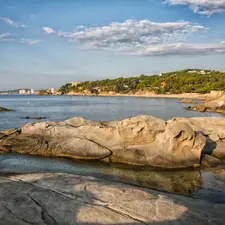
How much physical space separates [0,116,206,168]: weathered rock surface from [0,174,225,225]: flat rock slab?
32.5ft

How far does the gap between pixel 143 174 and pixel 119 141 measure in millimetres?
4905

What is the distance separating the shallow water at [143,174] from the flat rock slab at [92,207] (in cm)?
484

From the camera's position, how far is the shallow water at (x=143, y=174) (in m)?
16.0

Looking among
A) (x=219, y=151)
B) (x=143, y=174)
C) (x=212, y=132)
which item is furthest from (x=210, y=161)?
(x=143, y=174)

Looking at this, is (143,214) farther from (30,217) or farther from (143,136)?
(143,136)

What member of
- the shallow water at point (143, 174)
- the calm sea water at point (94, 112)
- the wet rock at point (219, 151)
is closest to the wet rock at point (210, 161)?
the shallow water at point (143, 174)

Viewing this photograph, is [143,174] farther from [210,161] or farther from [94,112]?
[94,112]

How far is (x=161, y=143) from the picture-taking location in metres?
21.7

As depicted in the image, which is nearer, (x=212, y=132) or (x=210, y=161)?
(x=210, y=161)

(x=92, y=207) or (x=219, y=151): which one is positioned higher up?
(x=92, y=207)

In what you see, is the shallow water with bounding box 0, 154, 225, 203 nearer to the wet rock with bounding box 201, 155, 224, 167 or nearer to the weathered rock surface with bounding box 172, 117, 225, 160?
the wet rock with bounding box 201, 155, 224, 167

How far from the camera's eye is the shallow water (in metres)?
16.0

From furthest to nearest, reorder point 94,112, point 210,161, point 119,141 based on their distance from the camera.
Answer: point 94,112, point 119,141, point 210,161

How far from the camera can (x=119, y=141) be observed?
23.4m
